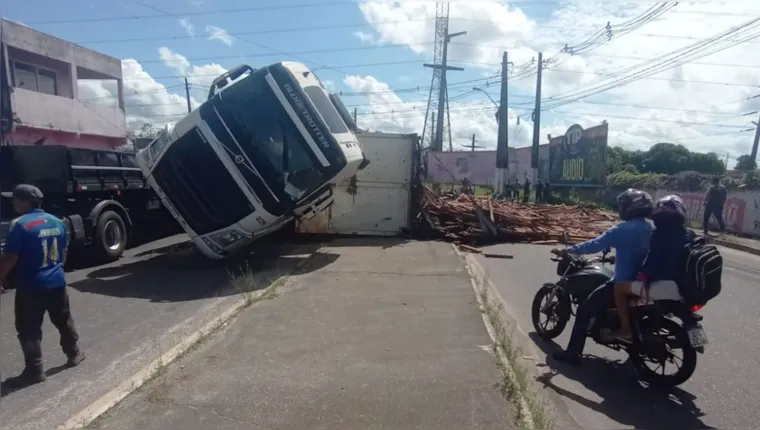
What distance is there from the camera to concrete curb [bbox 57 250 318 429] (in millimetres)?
3989

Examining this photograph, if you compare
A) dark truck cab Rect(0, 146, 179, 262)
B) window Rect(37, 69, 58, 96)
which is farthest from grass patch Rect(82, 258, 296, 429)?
window Rect(37, 69, 58, 96)

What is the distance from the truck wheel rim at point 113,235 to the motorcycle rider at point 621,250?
880 cm

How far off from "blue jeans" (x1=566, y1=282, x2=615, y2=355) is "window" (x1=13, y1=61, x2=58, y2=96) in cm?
2437

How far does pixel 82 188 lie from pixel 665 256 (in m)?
9.47

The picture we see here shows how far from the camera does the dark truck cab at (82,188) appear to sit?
32.4 feet

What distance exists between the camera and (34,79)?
81.2ft

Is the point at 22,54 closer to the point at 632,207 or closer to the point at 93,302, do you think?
the point at 93,302

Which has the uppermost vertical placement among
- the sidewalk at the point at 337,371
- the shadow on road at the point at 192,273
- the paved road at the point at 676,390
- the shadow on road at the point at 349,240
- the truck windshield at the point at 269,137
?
the truck windshield at the point at 269,137

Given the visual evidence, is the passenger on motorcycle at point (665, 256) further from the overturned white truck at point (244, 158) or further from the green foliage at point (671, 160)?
the green foliage at point (671, 160)

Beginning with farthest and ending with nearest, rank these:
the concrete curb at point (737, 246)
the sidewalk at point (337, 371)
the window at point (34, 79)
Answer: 1. the window at point (34, 79)
2. the concrete curb at point (737, 246)
3. the sidewalk at point (337, 371)

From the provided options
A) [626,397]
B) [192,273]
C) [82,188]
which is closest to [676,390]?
[626,397]

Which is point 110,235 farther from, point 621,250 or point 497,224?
point 621,250

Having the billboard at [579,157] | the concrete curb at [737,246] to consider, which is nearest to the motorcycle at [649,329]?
the concrete curb at [737,246]

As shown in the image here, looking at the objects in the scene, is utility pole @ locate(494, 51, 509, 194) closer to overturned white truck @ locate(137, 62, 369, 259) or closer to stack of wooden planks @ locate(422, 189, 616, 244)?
stack of wooden planks @ locate(422, 189, 616, 244)
